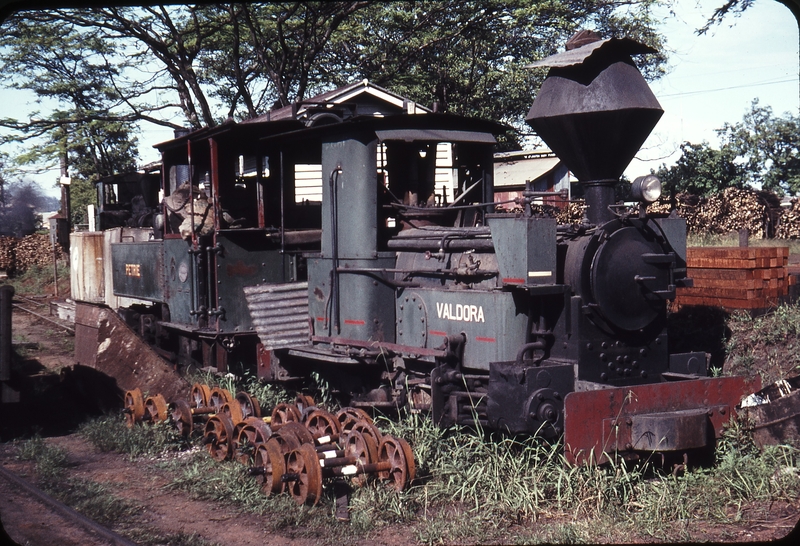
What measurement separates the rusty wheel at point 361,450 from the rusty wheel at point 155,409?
2425 mm

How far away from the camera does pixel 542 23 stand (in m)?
18.7

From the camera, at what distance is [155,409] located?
776 cm

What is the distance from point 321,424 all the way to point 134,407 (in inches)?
91.3

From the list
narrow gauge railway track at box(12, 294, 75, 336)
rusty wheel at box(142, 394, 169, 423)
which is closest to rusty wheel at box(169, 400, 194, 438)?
rusty wheel at box(142, 394, 169, 423)

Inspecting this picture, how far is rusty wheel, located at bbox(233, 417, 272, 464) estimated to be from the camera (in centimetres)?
641

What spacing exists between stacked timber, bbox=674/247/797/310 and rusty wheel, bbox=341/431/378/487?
5.61 m

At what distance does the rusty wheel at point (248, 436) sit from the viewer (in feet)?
21.0

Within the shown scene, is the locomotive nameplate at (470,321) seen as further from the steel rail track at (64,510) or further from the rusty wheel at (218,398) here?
the steel rail track at (64,510)

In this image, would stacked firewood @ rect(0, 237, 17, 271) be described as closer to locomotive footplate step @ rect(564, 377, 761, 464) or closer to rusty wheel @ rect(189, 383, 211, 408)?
rusty wheel @ rect(189, 383, 211, 408)

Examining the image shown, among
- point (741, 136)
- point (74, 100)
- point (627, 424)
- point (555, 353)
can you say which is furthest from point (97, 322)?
point (741, 136)

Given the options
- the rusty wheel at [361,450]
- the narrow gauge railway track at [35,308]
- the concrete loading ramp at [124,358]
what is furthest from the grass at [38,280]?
the rusty wheel at [361,450]

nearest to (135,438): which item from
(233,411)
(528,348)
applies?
Result: (233,411)

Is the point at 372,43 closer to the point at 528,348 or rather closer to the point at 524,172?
the point at 524,172

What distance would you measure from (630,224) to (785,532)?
233 cm
